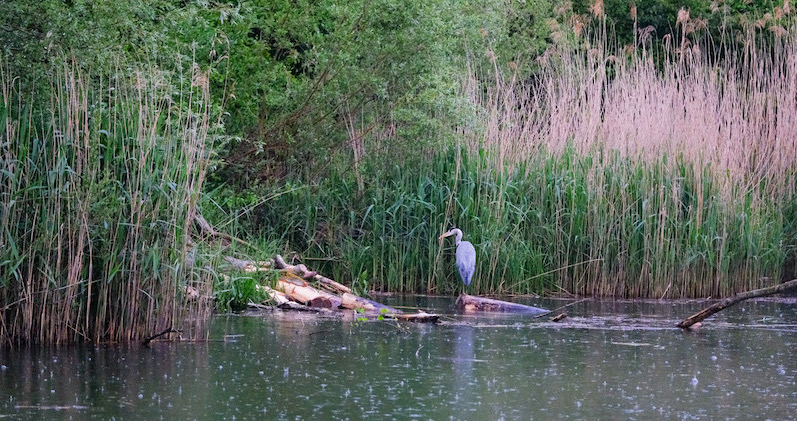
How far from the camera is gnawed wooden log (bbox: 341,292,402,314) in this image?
9.52m

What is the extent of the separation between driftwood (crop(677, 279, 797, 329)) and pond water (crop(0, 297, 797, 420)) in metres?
0.14

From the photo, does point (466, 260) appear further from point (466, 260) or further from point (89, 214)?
point (89, 214)

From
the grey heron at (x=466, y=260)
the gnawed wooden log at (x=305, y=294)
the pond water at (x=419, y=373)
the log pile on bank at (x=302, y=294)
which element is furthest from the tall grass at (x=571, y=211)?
the pond water at (x=419, y=373)

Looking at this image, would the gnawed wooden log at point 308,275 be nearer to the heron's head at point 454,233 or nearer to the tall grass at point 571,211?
the tall grass at point 571,211

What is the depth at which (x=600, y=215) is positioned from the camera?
37.9 ft

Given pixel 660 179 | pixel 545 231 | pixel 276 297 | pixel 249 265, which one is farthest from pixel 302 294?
pixel 660 179

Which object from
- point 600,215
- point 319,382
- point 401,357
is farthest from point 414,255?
point 319,382

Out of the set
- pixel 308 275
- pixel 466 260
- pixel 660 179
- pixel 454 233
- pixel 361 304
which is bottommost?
pixel 361 304

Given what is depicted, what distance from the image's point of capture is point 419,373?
22.0 ft

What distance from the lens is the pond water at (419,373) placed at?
562 cm

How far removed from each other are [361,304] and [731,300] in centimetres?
321

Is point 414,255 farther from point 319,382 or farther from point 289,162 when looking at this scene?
point 319,382

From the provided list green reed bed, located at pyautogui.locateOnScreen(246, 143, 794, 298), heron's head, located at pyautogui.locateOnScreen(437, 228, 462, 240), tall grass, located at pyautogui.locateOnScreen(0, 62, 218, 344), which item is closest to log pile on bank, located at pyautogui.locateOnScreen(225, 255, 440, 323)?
green reed bed, located at pyautogui.locateOnScreen(246, 143, 794, 298)

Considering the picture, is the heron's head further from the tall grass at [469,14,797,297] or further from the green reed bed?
the tall grass at [469,14,797,297]
